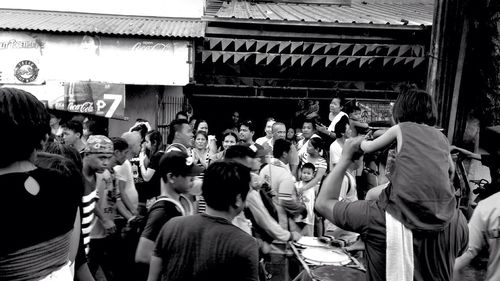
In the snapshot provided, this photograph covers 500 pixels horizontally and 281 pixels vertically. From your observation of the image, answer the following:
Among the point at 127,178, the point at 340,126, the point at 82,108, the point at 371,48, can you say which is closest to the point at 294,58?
the point at 371,48

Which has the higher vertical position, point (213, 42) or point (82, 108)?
point (213, 42)

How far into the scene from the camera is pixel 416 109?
2418 millimetres

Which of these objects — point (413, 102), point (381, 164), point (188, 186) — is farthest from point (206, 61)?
point (413, 102)

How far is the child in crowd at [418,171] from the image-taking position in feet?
7.53

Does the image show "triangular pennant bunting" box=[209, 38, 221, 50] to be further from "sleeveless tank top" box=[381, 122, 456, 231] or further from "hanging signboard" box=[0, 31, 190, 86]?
"sleeveless tank top" box=[381, 122, 456, 231]

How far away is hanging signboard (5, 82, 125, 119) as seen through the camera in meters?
10.8

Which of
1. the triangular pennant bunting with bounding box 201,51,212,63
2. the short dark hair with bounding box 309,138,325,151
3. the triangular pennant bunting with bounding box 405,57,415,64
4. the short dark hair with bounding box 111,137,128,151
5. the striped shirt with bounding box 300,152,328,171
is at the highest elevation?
the triangular pennant bunting with bounding box 405,57,415,64

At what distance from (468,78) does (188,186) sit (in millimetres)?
6683

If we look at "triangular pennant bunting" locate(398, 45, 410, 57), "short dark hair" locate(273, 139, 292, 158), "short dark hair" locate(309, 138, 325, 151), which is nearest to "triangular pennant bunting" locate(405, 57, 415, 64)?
"triangular pennant bunting" locate(398, 45, 410, 57)

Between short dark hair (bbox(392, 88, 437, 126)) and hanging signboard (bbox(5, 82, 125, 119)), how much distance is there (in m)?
9.27

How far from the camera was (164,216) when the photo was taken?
321cm

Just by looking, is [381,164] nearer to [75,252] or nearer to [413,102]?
[413,102]

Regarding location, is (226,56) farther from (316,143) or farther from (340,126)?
(316,143)

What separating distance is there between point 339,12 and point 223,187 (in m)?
12.5
